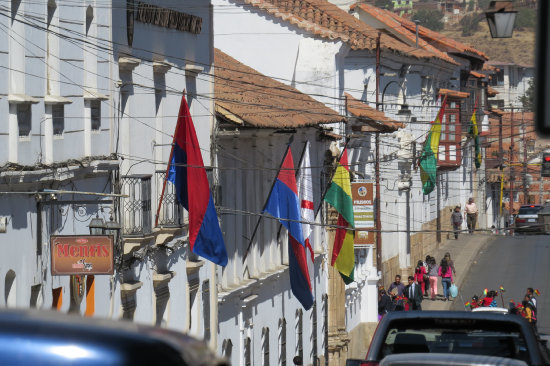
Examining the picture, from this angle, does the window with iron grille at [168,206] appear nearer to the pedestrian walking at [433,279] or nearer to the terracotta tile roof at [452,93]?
the pedestrian walking at [433,279]

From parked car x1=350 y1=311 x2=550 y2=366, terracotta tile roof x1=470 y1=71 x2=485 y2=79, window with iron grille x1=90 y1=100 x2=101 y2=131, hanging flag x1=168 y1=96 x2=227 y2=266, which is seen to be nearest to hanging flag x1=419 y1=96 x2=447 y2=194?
hanging flag x1=168 y1=96 x2=227 y2=266

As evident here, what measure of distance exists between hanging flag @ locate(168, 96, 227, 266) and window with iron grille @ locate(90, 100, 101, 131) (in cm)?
197

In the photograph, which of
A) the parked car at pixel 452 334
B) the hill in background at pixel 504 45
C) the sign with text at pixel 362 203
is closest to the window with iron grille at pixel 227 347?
the sign with text at pixel 362 203

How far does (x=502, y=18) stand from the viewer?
1513cm

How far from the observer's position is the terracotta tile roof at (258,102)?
27.0 meters

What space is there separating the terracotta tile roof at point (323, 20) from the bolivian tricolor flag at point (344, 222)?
7.52 m

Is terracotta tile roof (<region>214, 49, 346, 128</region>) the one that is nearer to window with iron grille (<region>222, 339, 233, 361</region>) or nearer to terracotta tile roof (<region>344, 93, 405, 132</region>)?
window with iron grille (<region>222, 339, 233, 361</region>)

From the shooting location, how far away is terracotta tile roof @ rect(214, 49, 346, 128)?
88.5ft

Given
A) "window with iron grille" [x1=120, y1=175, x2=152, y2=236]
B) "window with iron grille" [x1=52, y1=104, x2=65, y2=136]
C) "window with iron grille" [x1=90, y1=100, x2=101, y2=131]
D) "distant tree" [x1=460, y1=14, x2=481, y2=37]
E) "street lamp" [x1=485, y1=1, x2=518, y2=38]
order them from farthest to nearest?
1. "distant tree" [x1=460, y1=14, x2=481, y2=37]
2. "window with iron grille" [x1=120, y1=175, x2=152, y2=236]
3. "window with iron grille" [x1=90, y1=100, x2=101, y2=131]
4. "window with iron grille" [x1=52, y1=104, x2=65, y2=136]
5. "street lamp" [x1=485, y1=1, x2=518, y2=38]

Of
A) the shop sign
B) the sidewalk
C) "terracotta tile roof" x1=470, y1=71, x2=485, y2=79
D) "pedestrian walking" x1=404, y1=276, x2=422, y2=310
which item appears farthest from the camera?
"terracotta tile roof" x1=470, y1=71, x2=485, y2=79

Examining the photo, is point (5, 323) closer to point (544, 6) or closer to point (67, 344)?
point (67, 344)

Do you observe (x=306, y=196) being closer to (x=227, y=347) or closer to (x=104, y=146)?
(x=227, y=347)

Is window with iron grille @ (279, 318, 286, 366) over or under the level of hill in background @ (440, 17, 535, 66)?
under

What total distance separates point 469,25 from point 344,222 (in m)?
160
